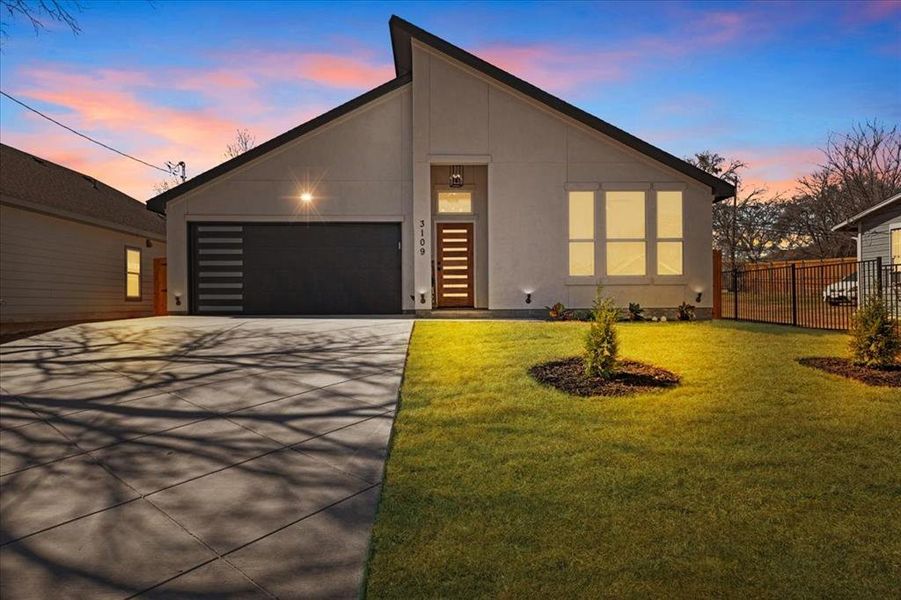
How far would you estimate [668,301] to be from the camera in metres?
12.8

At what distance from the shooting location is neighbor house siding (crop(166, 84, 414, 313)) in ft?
43.0

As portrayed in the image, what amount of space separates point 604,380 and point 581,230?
7.47 meters

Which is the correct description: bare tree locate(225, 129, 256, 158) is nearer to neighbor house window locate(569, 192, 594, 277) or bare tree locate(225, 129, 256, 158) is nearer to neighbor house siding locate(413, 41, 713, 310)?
neighbor house siding locate(413, 41, 713, 310)

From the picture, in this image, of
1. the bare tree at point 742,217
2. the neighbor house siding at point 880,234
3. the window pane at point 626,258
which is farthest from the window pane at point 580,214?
the bare tree at point 742,217

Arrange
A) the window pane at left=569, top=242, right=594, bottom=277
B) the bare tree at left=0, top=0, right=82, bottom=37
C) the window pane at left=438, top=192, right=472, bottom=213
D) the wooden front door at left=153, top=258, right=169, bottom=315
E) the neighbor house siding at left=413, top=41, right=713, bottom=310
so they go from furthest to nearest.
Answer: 1. the wooden front door at left=153, top=258, right=169, bottom=315
2. the window pane at left=438, top=192, right=472, bottom=213
3. the window pane at left=569, top=242, right=594, bottom=277
4. the neighbor house siding at left=413, top=41, right=713, bottom=310
5. the bare tree at left=0, top=0, right=82, bottom=37

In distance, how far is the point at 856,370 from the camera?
630 cm

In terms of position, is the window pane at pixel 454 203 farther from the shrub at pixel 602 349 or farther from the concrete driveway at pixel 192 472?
the shrub at pixel 602 349

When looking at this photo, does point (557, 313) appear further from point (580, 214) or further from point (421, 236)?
point (421, 236)

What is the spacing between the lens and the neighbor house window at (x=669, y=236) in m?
12.8

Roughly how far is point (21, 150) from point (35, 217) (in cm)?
465

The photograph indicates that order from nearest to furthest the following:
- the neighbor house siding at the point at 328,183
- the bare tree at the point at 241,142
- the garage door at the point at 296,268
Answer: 1. the neighbor house siding at the point at 328,183
2. the garage door at the point at 296,268
3. the bare tree at the point at 241,142

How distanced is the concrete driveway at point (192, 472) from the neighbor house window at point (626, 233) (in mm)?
7388

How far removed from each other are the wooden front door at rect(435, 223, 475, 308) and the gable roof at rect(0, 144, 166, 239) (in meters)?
10.6

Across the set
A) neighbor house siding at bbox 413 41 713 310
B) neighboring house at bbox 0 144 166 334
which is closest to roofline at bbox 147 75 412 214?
neighbor house siding at bbox 413 41 713 310
